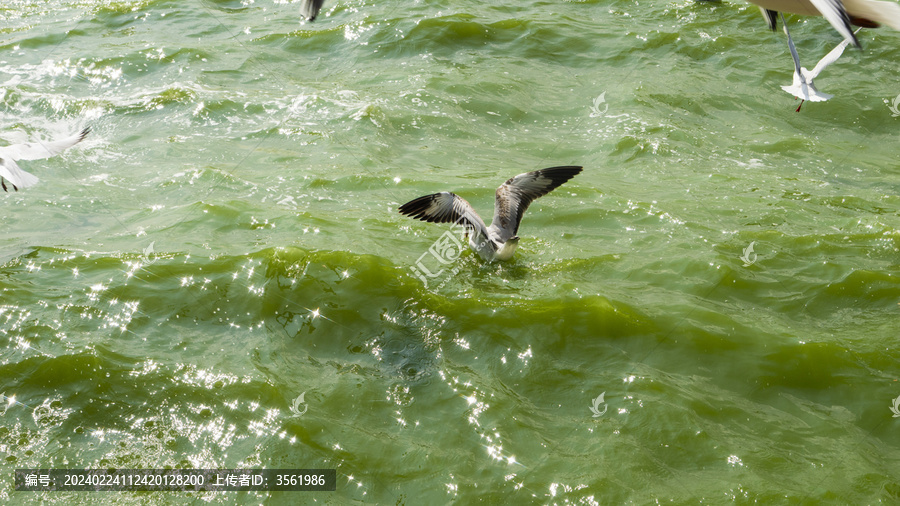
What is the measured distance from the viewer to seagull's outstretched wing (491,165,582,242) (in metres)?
6.50

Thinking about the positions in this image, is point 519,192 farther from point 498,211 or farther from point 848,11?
point 848,11

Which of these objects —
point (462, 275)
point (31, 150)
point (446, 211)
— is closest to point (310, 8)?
point (446, 211)

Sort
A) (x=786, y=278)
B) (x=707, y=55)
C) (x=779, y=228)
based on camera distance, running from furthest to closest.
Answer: (x=707, y=55)
(x=779, y=228)
(x=786, y=278)

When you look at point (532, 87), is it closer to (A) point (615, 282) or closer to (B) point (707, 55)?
(B) point (707, 55)

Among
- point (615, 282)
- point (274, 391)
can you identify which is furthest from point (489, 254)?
point (274, 391)

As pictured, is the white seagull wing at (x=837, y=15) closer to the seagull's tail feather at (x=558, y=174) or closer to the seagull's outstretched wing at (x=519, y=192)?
the seagull's outstretched wing at (x=519, y=192)

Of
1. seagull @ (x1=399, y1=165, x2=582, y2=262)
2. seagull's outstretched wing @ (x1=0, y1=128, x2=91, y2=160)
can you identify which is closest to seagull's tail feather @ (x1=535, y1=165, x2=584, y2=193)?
seagull @ (x1=399, y1=165, x2=582, y2=262)

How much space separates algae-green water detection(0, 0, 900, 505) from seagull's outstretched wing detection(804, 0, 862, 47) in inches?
139

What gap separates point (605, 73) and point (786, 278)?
18.5 ft

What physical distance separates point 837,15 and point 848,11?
8 cm

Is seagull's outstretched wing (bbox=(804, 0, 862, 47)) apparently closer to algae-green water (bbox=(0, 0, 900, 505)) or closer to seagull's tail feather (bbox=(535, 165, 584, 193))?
algae-green water (bbox=(0, 0, 900, 505))

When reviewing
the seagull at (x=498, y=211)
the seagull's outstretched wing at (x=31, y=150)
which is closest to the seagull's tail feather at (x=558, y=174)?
the seagull at (x=498, y=211)

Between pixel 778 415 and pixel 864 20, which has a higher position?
pixel 864 20

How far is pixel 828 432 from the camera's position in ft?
15.2
